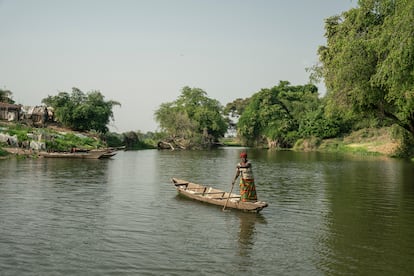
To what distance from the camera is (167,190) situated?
70.0 ft

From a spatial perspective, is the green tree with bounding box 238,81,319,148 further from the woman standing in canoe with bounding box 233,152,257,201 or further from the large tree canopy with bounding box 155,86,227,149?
the woman standing in canoe with bounding box 233,152,257,201

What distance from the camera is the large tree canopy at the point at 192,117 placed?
76250 mm

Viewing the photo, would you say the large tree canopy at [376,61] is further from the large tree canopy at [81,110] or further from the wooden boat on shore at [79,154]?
the large tree canopy at [81,110]

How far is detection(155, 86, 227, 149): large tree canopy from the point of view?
76250 millimetres

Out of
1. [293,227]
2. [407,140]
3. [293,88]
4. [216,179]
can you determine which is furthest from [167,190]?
[293,88]

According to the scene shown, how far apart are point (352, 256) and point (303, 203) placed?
24.8ft

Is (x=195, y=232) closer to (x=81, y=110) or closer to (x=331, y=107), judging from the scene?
(x=331, y=107)

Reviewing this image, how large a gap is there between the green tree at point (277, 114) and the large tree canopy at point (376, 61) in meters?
51.2

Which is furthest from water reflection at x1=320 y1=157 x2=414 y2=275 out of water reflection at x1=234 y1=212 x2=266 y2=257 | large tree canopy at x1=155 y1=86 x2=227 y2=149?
large tree canopy at x1=155 y1=86 x2=227 y2=149

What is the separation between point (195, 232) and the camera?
1266 cm

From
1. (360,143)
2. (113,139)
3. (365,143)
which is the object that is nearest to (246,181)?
(365,143)

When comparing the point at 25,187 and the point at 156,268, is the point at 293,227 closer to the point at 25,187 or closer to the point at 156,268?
the point at 156,268

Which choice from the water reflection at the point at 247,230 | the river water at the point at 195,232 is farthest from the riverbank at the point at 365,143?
the water reflection at the point at 247,230

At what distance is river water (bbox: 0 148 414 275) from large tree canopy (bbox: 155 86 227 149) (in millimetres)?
53841
